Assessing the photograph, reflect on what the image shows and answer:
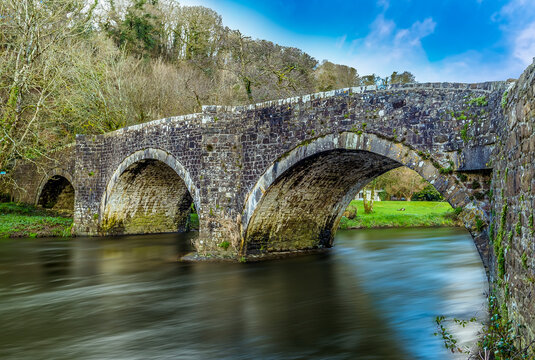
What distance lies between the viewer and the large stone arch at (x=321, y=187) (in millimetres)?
7871

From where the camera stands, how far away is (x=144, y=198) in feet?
63.1

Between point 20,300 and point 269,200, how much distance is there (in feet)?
19.1

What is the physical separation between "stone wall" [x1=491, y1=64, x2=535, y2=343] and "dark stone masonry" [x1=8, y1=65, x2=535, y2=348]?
0.05 ft

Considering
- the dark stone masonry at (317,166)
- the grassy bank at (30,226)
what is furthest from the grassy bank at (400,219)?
the grassy bank at (30,226)

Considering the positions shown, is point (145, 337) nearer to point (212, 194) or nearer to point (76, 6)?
point (212, 194)

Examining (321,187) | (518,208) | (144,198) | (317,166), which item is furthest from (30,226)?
(518,208)

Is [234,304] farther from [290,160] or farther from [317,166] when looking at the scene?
[317,166]

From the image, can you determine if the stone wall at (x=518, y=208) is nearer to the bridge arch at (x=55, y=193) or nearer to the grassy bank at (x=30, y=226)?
the grassy bank at (x=30, y=226)

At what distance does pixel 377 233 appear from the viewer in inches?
814

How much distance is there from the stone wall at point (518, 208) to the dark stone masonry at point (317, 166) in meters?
0.02

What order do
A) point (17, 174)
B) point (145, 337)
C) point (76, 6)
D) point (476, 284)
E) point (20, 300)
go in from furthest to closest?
point (17, 174) → point (76, 6) → point (476, 284) → point (20, 300) → point (145, 337)

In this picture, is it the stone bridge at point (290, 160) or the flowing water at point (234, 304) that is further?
the stone bridge at point (290, 160)

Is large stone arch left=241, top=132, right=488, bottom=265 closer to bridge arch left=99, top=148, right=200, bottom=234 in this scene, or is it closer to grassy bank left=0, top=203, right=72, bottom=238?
bridge arch left=99, top=148, right=200, bottom=234

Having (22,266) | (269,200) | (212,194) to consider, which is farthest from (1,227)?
(269,200)
